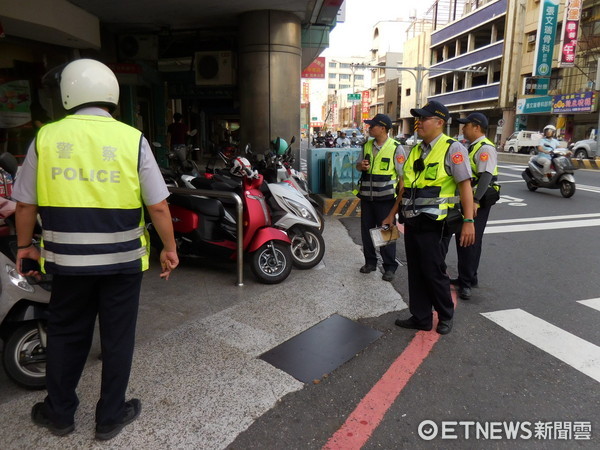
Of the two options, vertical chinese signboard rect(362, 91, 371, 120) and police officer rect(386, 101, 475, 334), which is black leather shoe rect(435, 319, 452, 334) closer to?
police officer rect(386, 101, 475, 334)

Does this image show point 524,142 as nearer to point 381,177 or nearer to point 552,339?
point 381,177

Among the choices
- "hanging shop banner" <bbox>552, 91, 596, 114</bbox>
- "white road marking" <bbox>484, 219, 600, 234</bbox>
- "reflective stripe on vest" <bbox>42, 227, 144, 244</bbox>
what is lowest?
"white road marking" <bbox>484, 219, 600, 234</bbox>

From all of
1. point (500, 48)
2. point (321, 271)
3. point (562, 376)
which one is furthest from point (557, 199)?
point (500, 48)

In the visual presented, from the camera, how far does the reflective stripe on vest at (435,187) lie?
3.52 meters

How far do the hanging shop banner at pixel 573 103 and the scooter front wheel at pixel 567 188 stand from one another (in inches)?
860

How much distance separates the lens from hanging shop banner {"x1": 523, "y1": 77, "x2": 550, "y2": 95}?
3322 centimetres

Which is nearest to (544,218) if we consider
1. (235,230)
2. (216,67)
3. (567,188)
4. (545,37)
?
(567,188)

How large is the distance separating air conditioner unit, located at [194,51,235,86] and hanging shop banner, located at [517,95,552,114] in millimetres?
29547

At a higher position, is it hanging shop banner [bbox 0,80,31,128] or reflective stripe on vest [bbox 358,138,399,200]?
hanging shop banner [bbox 0,80,31,128]

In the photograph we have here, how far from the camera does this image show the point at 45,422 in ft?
8.00

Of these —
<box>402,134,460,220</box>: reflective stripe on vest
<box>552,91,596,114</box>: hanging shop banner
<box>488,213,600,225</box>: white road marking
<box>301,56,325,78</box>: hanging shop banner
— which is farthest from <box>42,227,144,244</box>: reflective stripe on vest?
<box>552,91,596,114</box>: hanging shop banner

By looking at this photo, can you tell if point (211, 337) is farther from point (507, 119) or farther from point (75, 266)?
point (507, 119)

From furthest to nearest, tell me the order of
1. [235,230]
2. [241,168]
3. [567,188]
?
[567,188] < [235,230] < [241,168]

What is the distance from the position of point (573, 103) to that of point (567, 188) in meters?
23.3
